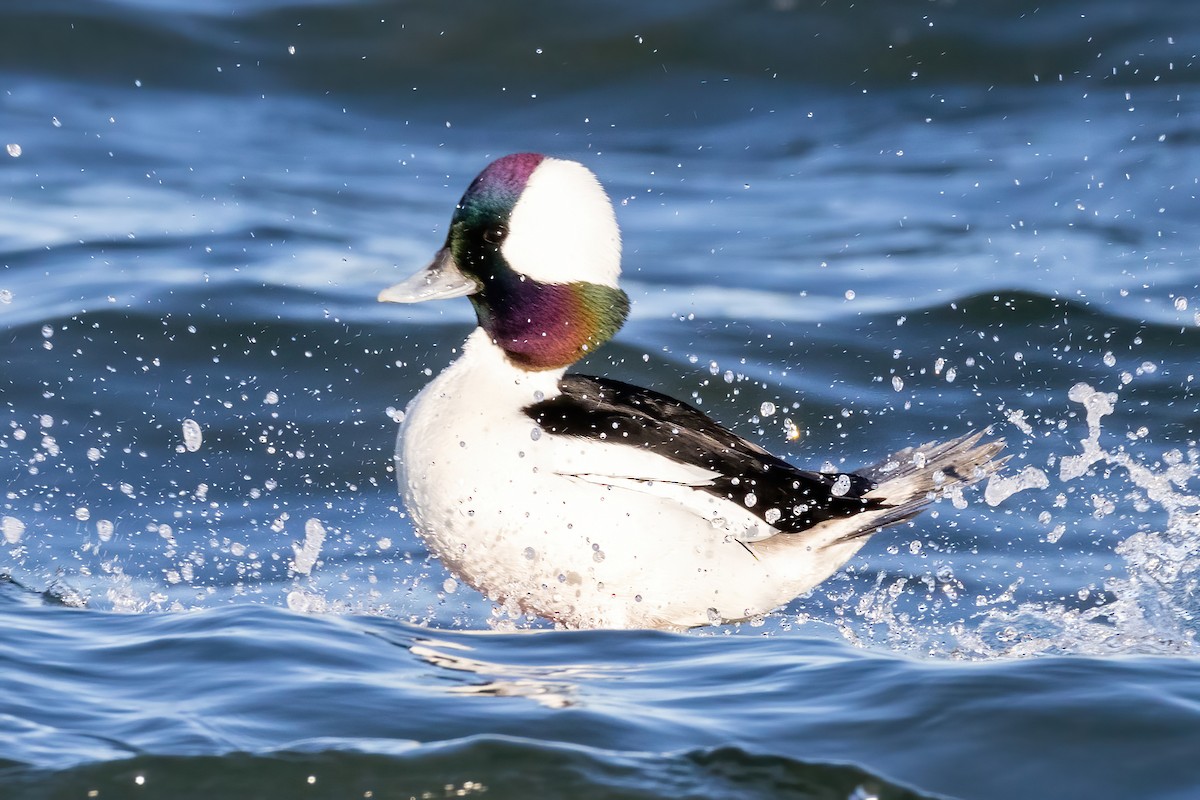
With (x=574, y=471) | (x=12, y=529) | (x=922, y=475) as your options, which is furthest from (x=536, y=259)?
(x=12, y=529)

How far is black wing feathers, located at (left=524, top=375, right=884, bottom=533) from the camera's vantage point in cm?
382

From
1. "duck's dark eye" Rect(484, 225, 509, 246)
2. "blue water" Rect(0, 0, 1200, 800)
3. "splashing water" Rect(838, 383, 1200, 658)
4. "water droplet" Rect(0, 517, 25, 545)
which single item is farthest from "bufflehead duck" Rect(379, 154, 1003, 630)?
"water droplet" Rect(0, 517, 25, 545)

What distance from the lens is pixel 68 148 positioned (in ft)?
31.7

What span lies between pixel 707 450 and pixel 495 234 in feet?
2.54

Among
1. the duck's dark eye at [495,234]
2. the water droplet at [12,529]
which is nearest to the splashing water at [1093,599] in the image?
the duck's dark eye at [495,234]

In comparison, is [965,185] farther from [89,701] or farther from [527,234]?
[89,701]

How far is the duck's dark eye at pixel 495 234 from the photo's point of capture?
396 cm

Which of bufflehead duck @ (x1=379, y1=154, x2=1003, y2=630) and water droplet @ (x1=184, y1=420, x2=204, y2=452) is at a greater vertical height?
water droplet @ (x1=184, y1=420, x2=204, y2=452)

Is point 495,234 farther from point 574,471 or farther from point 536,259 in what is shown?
point 574,471

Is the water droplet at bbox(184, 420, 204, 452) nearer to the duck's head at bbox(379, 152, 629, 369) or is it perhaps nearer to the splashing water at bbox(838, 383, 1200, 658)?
the duck's head at bbox(379, 152, 629, 369)

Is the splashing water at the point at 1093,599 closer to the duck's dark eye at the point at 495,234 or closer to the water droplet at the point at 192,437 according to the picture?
the duck's dark eye at the point at 495,234

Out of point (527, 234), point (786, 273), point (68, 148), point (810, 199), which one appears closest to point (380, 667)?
point (527, 234)

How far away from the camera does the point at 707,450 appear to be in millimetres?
3887

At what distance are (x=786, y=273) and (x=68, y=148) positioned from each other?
4.63m
